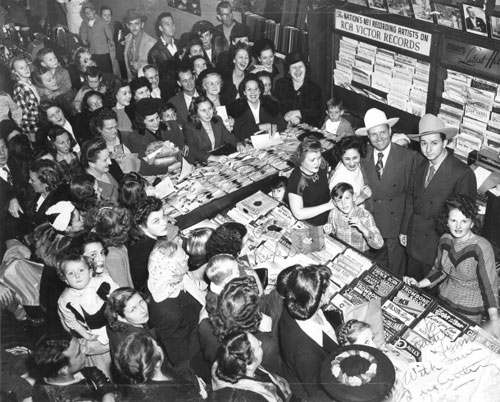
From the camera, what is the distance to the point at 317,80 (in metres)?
7.94

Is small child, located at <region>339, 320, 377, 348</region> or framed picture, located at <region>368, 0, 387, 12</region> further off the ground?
framed picture, located at <region>368, 0, 387, 12</region>

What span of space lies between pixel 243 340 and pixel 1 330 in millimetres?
2038

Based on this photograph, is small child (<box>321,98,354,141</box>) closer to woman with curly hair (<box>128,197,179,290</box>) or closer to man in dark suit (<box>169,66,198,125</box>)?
man in dark suit (<box>169,66,198,125</box>)

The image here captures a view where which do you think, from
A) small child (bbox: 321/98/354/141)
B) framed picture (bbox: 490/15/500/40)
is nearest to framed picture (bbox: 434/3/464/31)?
framed picture (bbox: 490/15/500/40)

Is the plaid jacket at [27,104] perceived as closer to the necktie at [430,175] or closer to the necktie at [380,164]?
the necktie at [380,164]

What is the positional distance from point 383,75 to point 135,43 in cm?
340

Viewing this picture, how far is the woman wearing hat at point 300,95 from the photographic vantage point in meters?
6.62

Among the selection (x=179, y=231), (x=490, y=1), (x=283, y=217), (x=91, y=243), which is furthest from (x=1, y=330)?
(x=490, y=1)

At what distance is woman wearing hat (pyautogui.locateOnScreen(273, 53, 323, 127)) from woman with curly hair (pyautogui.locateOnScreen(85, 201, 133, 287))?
279 centimetres

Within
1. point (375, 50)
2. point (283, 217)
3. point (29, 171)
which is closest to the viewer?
point (283, 217)

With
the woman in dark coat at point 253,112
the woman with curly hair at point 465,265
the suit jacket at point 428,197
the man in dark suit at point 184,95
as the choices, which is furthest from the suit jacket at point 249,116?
the woman with curly hair at point 465,265

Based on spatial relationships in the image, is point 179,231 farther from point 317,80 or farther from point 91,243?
point 317,80

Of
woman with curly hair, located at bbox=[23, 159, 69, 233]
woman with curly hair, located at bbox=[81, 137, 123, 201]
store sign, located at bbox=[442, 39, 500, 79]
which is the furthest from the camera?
store sign, located at bbox=[442, 39, 500, 79]

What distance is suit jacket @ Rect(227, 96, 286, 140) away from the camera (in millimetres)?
6344
